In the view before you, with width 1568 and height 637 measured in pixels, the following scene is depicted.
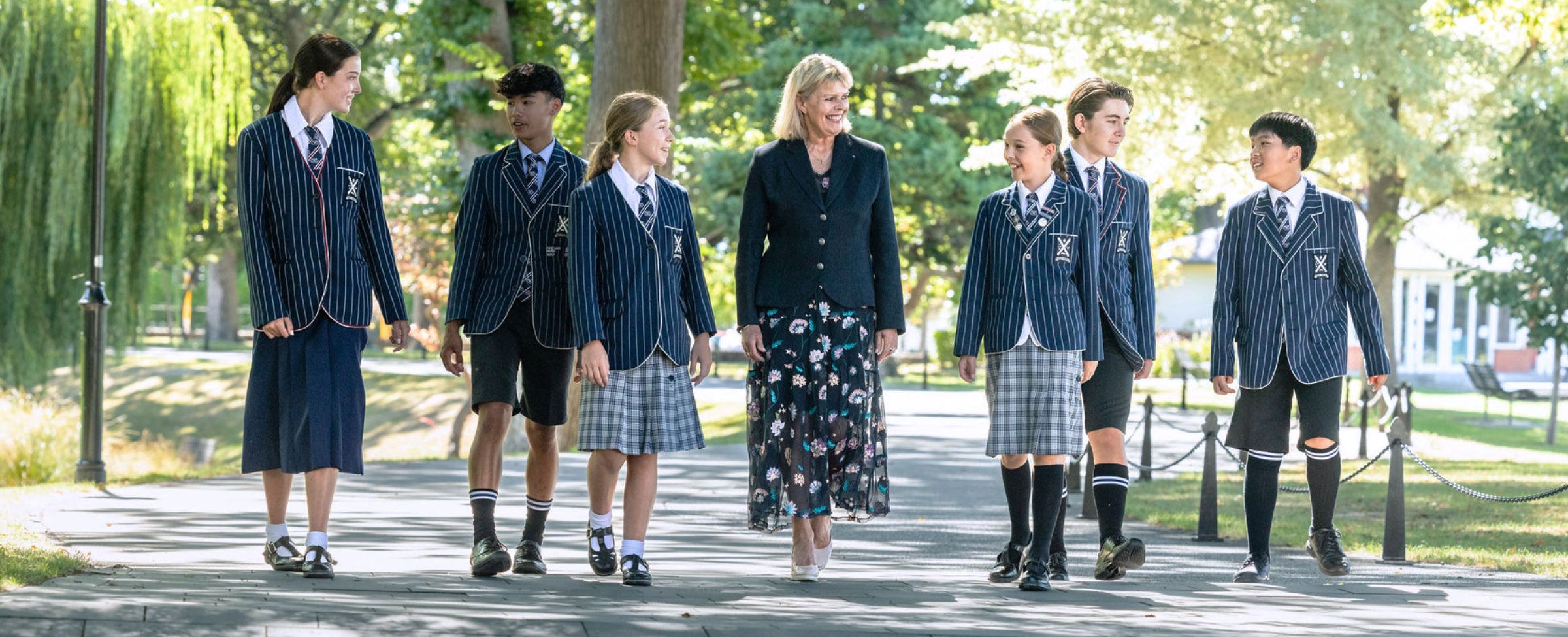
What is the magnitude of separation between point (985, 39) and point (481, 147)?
9407 millimetres

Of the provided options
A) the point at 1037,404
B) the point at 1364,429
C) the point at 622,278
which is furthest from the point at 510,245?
the point at 1364,429

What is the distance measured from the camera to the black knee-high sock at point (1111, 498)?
268 inches

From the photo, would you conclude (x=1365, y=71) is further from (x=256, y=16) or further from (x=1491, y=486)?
(x=256, y=16)

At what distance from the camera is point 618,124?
6.30 m

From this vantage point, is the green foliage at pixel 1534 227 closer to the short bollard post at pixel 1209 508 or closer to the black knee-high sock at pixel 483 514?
the short bollard post at pixel 1209 508

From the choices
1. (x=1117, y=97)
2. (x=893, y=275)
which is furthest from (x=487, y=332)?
(x=1117, y=97)

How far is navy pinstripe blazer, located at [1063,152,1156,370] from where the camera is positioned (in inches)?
269

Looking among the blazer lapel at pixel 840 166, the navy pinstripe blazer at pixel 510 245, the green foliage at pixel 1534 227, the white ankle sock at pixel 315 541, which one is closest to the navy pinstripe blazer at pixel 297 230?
the navy pinstripe blazer at pixel 510 245

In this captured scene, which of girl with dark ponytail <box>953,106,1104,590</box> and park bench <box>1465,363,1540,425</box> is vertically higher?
girl with dark ponytail <box>953,106,1104,590</box>

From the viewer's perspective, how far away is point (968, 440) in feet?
62.0

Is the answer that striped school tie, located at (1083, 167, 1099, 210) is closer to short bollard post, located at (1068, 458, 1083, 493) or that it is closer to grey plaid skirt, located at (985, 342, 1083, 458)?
grey plaid skirt, located at (985, 342, 1083, 458)

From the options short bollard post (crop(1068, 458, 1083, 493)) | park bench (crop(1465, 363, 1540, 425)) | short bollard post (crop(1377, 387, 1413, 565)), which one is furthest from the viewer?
park bench (crop(1465, 363, 1540, 425))

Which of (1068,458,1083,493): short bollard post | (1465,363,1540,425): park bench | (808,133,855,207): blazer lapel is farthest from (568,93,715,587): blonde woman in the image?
(1465,363,1540,425): park bench

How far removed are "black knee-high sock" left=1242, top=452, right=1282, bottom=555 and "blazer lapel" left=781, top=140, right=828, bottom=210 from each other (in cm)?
229
